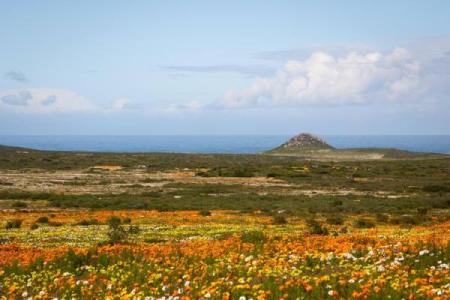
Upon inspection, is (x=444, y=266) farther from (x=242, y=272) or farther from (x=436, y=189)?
(x=436, y=189)

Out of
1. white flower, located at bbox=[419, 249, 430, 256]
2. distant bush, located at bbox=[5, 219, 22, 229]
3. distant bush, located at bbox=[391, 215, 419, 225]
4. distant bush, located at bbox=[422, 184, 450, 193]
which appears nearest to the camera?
white flower, located at bbox=[419, 249, 430, 256]

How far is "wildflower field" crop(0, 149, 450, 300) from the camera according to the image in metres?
10.1

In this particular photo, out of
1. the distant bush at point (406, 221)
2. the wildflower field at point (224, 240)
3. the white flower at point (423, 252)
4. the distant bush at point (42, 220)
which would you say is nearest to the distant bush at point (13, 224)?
the wildflower field at point (224, 240)

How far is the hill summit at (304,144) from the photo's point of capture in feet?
563

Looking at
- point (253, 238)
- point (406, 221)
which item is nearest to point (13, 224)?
point (253, 238)

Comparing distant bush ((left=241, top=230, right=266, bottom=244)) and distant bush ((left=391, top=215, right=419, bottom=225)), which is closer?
distant bush ((left=241, top=230, right=266, bottom=244))

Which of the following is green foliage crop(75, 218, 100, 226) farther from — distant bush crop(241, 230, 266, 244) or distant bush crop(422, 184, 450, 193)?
distant bush crop(422, 184, 450, 193)

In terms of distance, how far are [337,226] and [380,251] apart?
17.3 meters

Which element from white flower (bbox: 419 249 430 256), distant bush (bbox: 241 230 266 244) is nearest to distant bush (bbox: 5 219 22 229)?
distant bush (bbox: 241 230 266 244)

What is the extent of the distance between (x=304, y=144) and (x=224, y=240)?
16169 centimetres

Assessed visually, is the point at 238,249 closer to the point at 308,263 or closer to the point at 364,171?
the point at 308,263

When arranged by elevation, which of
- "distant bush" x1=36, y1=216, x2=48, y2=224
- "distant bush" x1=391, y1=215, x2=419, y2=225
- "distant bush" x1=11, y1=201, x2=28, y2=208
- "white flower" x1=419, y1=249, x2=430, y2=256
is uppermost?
"white flower" x1=419, y1=249, x2=430, y2=256

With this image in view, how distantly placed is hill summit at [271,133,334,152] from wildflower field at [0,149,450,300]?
10061cm

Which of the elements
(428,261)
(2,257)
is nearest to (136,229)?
(2,257)
